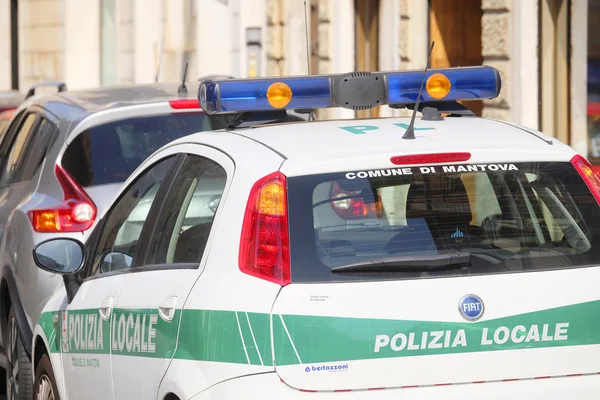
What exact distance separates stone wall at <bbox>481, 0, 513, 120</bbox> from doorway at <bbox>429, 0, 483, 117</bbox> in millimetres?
1848

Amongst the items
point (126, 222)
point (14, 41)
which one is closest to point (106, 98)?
point (126, 222)

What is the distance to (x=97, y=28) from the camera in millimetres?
30531

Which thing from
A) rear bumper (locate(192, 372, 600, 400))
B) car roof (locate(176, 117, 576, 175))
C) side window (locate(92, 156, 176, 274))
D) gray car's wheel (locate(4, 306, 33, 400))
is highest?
car roof (locate(176, 117, 576, 175))

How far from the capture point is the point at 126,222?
5.17m

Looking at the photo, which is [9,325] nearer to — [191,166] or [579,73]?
[191,166]

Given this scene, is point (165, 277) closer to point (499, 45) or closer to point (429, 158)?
point (429, 158)

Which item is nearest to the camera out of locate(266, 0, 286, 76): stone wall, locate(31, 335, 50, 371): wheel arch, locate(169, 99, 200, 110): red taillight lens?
locate(31, 335, 50, 371): wheel arch

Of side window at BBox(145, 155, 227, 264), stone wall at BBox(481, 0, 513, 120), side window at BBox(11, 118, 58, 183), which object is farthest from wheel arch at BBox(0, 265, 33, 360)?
stone wall at BBox(481, 0, 513, 120)

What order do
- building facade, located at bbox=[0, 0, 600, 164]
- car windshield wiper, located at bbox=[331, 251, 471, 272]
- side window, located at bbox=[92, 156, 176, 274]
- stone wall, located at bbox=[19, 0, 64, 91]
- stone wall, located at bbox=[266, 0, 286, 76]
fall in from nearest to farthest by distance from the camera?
car windshield wiper, located at bbox=[331, 251, 471, 272], side window, located at bbox=[92, 156, 176, 274], building facade, located at bbox=[0, 0, 600, 164], stone wall, located at bbox=[266, 0, 286, 76], stone wall, located at bbox=[19, 0, 64, 91]

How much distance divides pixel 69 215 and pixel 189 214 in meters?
2.59

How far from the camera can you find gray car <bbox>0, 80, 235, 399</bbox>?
6973 mm

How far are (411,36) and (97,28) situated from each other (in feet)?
55.6

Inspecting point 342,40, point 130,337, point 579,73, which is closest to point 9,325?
point 130,337

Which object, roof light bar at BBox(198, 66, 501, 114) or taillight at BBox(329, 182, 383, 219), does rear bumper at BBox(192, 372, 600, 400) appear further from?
roof light bar at BBox(198, 66, 501, 114)
